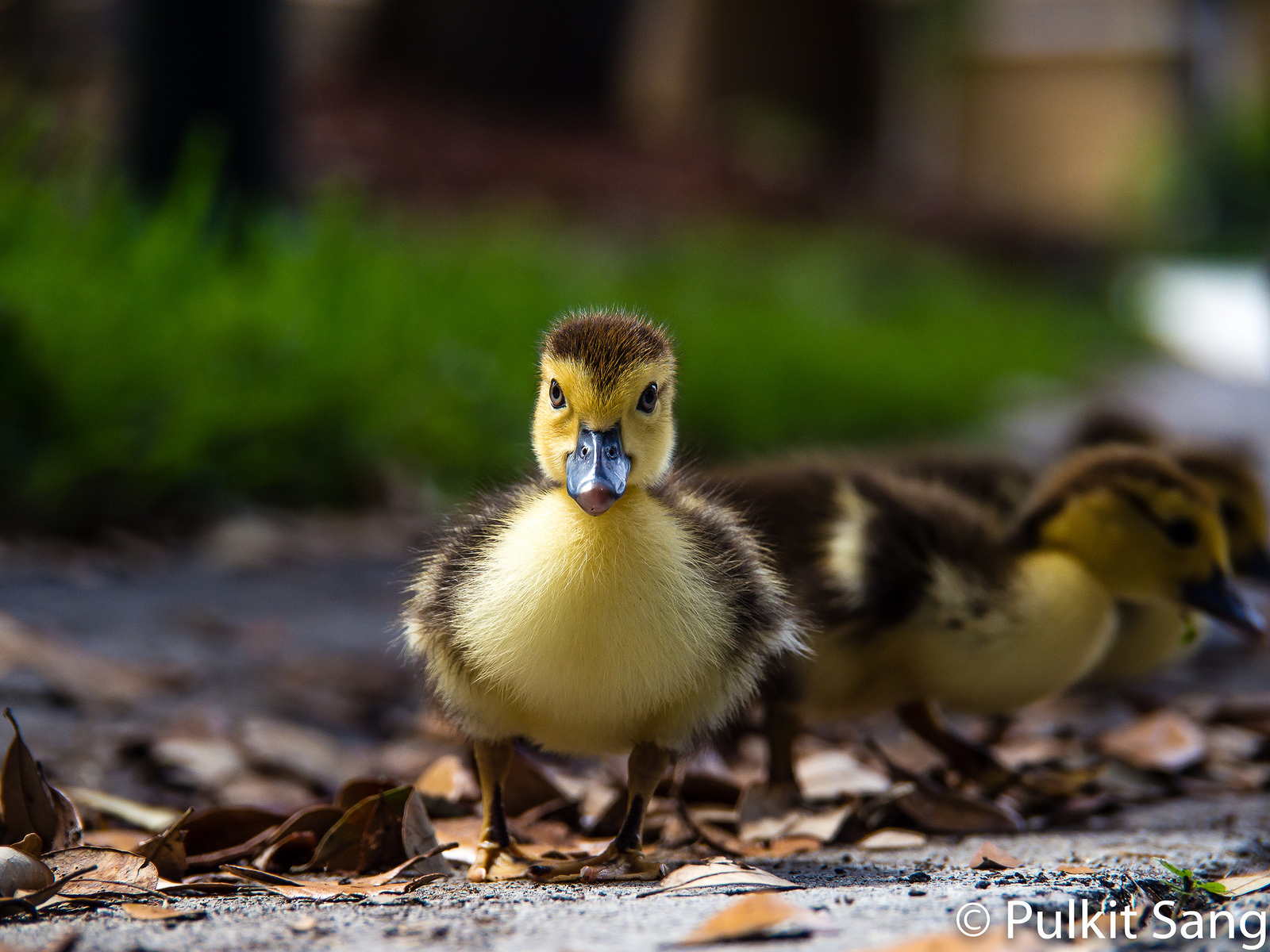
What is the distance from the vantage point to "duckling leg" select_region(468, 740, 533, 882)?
2.09 m

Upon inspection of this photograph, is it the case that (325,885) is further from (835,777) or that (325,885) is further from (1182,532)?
(1182,532)

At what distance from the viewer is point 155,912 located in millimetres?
1693

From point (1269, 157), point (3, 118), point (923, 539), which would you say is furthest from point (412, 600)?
point (1269, 157)

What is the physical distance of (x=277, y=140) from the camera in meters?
6.24

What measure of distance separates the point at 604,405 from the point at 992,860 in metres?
0.88

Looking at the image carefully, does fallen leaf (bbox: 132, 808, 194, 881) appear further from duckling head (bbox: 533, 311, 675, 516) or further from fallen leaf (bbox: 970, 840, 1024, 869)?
fallen leaf (bbox: 970, 840, 1024, 869)

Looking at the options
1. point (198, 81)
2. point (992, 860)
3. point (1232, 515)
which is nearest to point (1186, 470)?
point (1232, 515)

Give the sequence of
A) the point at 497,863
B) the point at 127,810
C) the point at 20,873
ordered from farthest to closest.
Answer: the point at 127,810
the point at 497,863
the point at 20,873

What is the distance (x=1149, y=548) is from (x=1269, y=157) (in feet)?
79.6

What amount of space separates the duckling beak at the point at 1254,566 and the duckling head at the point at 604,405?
6.01ft

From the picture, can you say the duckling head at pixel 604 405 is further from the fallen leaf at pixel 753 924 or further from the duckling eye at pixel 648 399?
the fallen leaf at pixel 753 924

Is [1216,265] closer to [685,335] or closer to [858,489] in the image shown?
[685,335]

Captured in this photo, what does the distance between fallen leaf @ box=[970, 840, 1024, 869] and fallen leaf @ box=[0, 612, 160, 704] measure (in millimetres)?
1849

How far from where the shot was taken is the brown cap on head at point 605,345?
1.97 m
